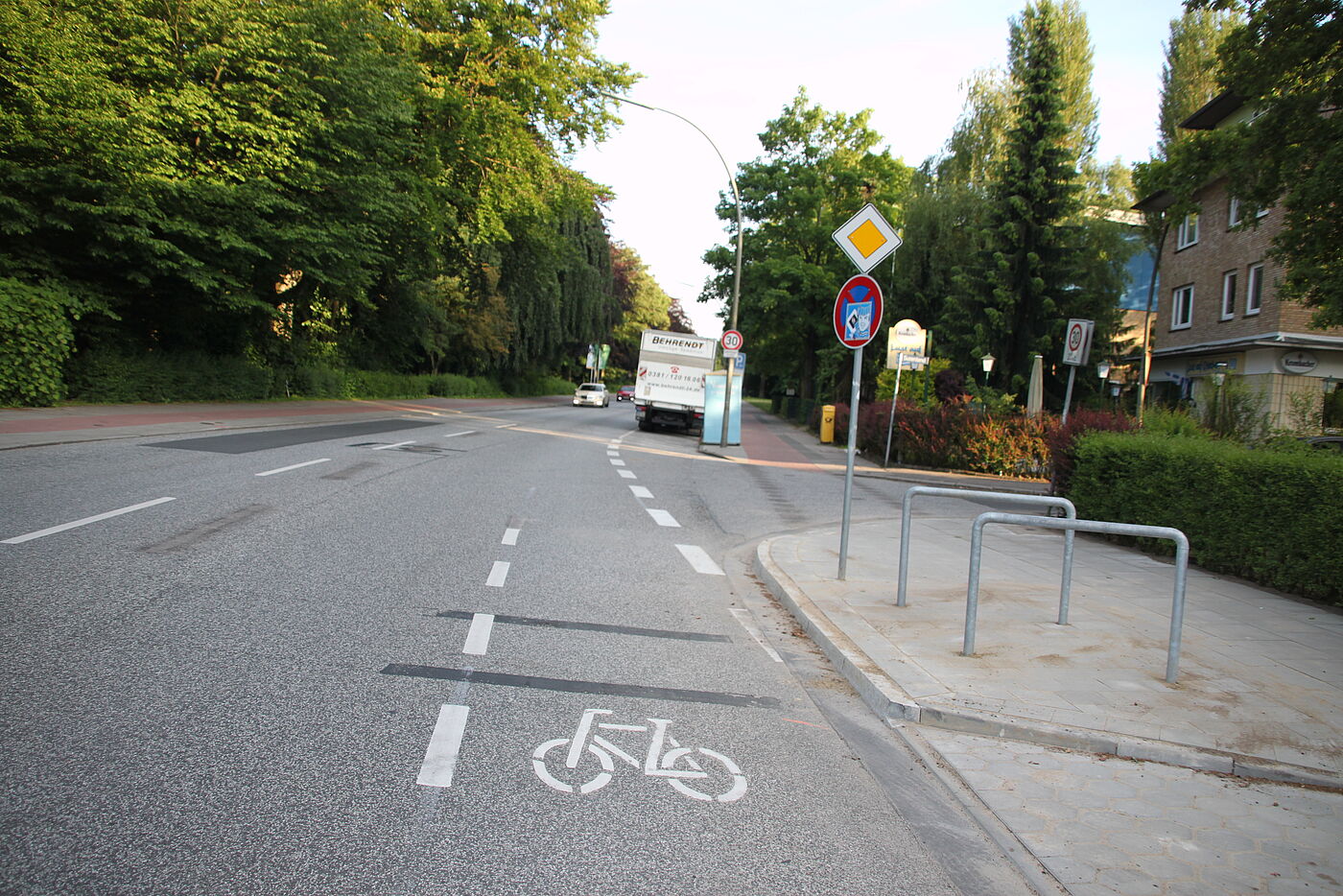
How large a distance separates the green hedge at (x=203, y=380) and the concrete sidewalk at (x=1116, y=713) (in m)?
17.8

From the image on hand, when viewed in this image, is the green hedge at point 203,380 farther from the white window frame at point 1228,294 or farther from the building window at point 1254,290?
the white window frame at point 1228,294

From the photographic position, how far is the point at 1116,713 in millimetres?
4668

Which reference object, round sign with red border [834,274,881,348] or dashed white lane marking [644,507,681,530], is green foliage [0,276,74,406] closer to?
dashed white lane marking [644,507,681,530]

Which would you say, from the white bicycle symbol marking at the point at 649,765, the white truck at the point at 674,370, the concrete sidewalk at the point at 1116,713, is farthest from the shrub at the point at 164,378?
the white bicycle symbol marking at the point at 649,765

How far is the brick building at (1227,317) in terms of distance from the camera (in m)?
26.2

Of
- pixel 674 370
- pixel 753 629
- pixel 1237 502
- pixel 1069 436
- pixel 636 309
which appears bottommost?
pixel 753 629

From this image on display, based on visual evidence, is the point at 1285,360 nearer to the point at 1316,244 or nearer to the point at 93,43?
the point at 1316,244

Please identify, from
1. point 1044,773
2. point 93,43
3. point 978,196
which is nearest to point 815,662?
point 1044,773

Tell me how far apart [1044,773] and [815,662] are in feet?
5.66

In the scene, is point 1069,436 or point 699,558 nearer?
point 699,558

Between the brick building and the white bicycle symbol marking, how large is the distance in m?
25.0

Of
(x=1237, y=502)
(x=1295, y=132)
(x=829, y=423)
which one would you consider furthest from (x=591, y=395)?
(x=1237, y=502)

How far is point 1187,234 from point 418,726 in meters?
35.8

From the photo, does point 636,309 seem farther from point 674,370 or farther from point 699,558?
point 699,558
